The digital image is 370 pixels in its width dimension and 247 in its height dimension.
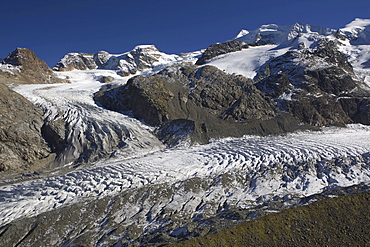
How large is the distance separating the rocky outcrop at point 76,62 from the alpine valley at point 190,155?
2667 inches

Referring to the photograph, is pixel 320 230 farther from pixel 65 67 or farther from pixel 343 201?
pixel 65 67

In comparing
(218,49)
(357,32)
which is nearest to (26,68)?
(218,49)

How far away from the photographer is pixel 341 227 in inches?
537

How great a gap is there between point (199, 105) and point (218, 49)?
1499 inches

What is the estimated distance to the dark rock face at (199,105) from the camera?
34188 mm

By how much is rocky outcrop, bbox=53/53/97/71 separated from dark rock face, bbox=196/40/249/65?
57173 mm

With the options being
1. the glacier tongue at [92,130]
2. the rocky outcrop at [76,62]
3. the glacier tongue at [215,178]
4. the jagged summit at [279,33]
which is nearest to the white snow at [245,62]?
the glacier tongue at [92,130]

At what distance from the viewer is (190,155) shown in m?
25.9

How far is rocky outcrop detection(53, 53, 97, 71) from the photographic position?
103 meters

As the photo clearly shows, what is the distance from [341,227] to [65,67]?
107m

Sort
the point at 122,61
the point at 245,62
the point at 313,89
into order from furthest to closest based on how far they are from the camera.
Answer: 1. the point at 122,61
2. the point at 245,62
3. the point at 313,89

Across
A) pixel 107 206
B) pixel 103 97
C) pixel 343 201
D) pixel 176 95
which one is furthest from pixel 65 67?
pixel 343 201

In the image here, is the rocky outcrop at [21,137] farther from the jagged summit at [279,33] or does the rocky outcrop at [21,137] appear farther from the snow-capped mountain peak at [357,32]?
the jagged summit at [279,33]

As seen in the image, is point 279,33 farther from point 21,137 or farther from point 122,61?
point 21,137
